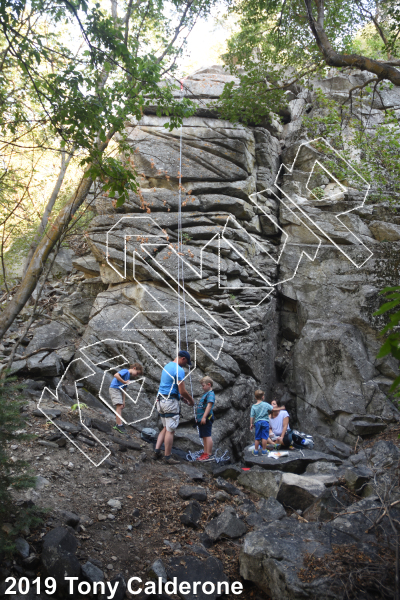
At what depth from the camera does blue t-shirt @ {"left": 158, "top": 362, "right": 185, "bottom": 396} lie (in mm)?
6684

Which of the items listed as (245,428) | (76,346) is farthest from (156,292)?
(245,428)

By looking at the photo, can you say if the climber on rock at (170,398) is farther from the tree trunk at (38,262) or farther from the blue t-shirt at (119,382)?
the tree trunk at (38,262)

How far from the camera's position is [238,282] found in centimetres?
1089

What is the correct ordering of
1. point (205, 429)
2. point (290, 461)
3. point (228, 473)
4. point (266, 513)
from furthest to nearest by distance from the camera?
point (205, 429) → point (290, 461) → point (228, 473) → point (266, 513)

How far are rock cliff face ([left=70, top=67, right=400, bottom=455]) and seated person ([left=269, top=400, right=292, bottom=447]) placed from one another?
1010mm

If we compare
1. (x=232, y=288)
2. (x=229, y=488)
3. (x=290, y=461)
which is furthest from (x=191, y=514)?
(x=232, y=288)

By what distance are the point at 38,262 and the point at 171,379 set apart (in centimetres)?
404

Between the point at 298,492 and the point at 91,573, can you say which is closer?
the point at 91,573

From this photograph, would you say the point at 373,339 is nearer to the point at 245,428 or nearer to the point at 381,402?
the point at 381,402

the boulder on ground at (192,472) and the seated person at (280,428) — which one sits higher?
the boulder on ground at (192,472)

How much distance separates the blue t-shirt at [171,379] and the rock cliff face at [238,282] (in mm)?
1966

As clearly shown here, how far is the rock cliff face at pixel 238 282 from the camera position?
9.56m

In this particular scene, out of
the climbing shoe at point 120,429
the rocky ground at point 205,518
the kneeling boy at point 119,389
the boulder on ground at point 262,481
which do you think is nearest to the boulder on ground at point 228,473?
the rocky ground at point 205,518

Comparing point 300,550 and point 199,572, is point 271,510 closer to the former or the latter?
point 300,550
